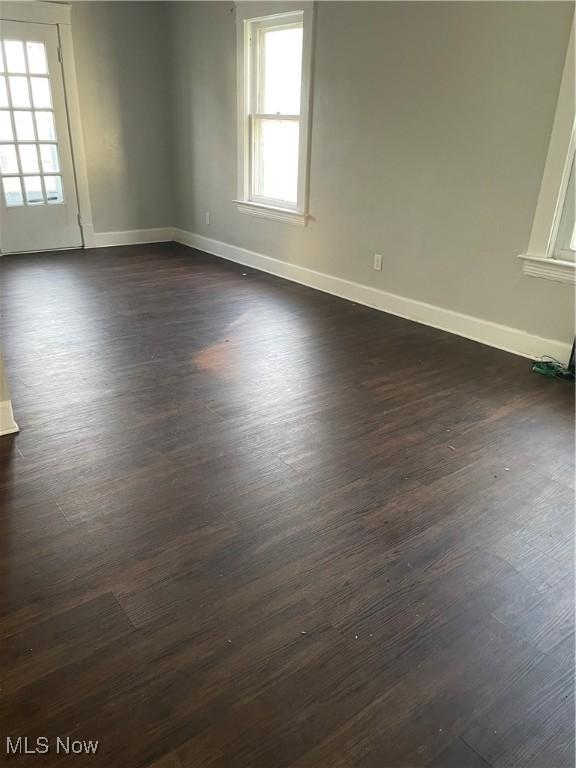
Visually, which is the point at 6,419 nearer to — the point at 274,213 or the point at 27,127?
the point at 274,213

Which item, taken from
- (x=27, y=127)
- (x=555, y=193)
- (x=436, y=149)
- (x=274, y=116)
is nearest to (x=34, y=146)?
(x=27, y=127)

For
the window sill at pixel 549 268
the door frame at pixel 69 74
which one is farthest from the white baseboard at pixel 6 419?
the door frame at pixel 69 74

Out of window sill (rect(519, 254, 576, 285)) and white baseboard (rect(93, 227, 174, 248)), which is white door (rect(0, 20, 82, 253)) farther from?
window sill (rect(519, 254, 576, 285))

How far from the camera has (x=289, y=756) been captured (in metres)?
1.19

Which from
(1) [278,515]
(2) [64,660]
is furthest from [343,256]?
(2) [64,660]

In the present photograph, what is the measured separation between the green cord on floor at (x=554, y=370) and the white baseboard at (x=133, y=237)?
14.9 ft

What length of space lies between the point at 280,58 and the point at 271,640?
4636 millimetres

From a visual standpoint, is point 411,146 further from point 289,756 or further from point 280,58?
point 289,756

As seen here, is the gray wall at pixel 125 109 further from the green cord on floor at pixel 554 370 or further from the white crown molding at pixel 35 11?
the green cord on floor at pixel 554 370

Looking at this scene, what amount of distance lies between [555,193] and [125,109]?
4.50 meters

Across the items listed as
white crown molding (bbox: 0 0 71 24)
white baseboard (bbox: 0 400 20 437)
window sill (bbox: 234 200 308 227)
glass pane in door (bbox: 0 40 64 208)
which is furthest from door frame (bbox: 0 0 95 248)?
white baseboard (bbox: 0 400 20 437)

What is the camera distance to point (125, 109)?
5.76 meters

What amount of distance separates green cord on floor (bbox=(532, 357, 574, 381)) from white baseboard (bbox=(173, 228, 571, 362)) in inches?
2.4

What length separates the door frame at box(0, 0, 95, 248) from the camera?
16.2 feet
